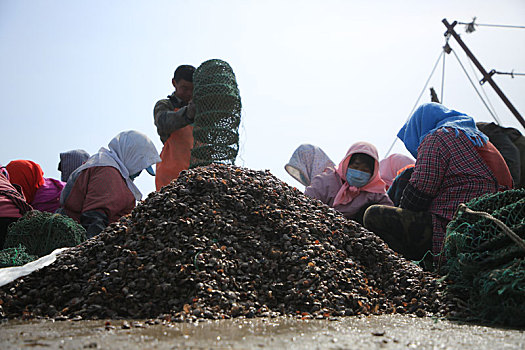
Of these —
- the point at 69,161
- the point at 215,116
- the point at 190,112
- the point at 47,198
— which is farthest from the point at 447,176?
the point at 69,161

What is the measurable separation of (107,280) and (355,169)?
9.11 feet

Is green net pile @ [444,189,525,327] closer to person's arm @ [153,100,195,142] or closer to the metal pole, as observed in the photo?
person's arm @ [153,100,195,142]

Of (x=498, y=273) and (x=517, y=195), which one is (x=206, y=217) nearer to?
(x=498, y=273)

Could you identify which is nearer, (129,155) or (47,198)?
(129,155)

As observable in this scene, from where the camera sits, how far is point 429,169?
10.7 ft

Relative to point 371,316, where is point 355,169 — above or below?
above

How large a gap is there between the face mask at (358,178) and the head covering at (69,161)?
11.6 feet

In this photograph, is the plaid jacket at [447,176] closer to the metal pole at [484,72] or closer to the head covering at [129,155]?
the head covering at [129,155]

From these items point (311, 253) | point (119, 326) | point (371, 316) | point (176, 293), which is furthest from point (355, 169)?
point (119, 326)

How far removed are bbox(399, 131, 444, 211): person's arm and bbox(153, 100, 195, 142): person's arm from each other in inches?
88.2

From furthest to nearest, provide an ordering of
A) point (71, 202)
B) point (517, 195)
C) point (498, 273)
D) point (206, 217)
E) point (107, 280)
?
point (71, 202) < point (206, 217) < point (517, 195) < point (107, 280) < point (498, 273)

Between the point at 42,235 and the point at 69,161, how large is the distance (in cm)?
250

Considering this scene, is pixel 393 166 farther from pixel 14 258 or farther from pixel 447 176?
pixel 14 258

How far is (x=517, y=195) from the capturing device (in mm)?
2490
